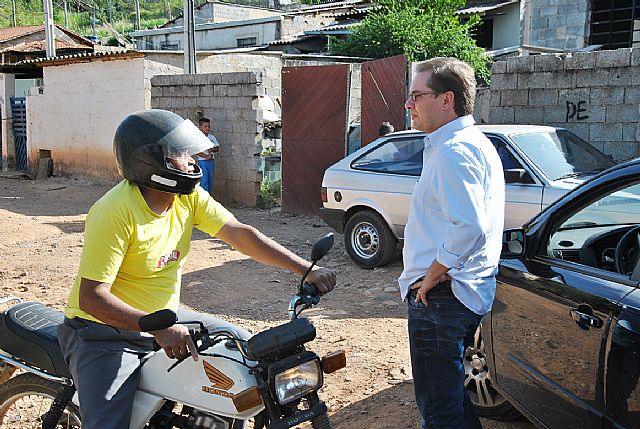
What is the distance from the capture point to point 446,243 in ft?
8.68

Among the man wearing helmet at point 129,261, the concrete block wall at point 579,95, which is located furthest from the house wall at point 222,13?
the man wearing helmet at point 129,261

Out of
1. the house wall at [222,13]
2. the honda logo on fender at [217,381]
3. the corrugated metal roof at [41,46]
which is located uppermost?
the house wall at [222,13]

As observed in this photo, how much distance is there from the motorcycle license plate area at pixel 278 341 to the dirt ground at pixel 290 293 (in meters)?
1.97

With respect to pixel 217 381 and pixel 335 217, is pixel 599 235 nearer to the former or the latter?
pixel 217 381

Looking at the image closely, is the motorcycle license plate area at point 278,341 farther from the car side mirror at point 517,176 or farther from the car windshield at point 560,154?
the car windshield at point 560,154

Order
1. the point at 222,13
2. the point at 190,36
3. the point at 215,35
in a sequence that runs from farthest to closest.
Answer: the point at 222,13
the point at 215,35
the point at 190,36

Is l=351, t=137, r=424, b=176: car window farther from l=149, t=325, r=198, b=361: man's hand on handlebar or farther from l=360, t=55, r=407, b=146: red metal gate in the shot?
l=149, t=325, r=198, b=361: man's hand on handlebar

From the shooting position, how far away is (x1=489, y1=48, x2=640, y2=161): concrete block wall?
28.3 feet

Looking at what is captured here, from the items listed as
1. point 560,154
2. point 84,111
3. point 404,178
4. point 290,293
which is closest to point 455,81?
point 290,293

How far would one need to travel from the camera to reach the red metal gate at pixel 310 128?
1137 centimetres

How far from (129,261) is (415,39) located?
46.9ft

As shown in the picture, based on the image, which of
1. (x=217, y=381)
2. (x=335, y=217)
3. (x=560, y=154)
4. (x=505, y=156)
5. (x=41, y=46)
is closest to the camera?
(x=217, y=381)

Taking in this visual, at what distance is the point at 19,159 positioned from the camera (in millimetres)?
20547

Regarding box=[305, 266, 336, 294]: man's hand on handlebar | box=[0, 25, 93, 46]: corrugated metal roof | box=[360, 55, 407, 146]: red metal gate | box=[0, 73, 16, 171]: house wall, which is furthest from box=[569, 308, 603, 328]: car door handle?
box=[0, 25, 93, 46]: corrugated metal roof
